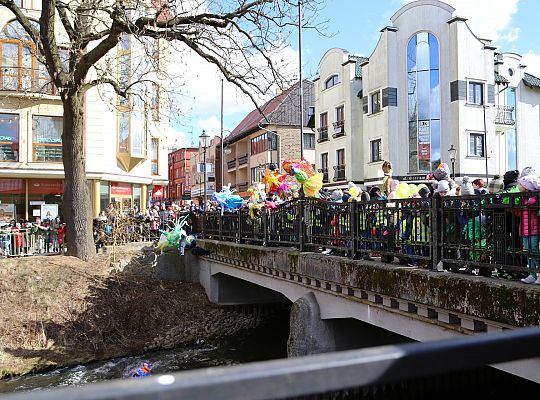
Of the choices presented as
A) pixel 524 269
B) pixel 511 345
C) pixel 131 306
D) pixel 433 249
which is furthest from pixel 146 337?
pixel 511 345

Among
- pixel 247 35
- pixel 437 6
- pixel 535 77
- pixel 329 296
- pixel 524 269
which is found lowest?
pixel 329 296

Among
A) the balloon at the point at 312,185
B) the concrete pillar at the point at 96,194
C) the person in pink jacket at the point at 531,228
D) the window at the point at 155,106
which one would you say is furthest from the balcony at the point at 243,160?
the person in pink jacket at the point at 531,228

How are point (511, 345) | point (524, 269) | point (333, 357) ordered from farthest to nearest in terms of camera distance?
1. point (524, 269)
2. point (511, 345)
3. point (333, 357)

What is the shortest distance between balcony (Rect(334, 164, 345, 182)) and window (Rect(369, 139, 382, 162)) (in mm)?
3385

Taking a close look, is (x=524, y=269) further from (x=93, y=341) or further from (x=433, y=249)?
(x=93, y=341)

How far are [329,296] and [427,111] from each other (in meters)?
25.4

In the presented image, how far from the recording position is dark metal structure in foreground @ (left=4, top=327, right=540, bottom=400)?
0.98 m

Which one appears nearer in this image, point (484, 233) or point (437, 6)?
point (484, 233)

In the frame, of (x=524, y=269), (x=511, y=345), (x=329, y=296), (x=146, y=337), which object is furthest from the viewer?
(x=146, y=337)

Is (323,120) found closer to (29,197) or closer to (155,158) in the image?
(155,158)

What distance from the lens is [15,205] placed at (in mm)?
26609

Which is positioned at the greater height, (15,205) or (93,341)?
(15,205)

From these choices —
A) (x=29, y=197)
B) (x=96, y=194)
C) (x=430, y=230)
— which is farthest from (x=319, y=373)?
(x=29, y=197)

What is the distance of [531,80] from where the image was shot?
1414 inches
